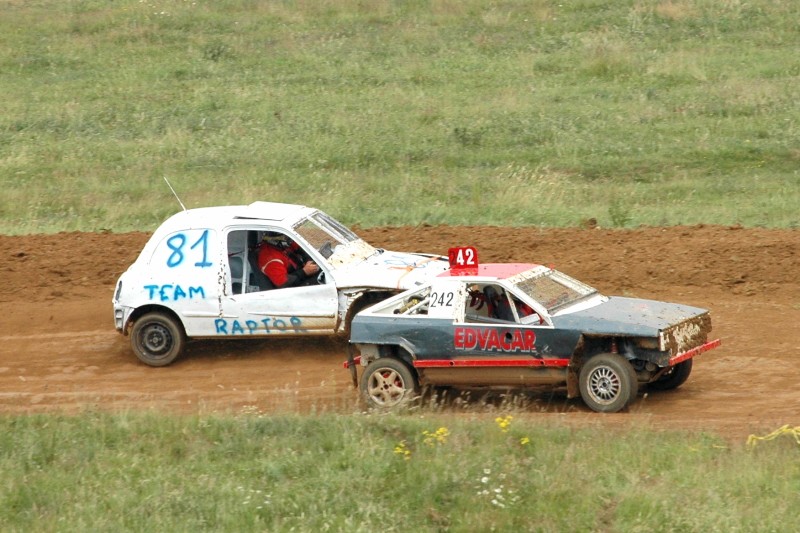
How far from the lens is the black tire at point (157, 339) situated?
13.9 m

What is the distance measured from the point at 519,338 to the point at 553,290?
0.79m

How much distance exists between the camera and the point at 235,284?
45.5 feet

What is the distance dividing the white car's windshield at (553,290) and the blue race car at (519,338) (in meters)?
0.01

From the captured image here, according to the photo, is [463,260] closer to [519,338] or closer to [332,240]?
[519,338]


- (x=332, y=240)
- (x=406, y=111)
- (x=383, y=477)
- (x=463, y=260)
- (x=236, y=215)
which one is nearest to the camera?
(x=383, y=477)

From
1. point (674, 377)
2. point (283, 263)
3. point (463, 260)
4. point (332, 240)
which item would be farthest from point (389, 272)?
point (674, 377)

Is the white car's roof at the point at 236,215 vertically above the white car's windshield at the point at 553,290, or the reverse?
the white car's roof at the point at 236,215

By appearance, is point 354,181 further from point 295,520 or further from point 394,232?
point 295,520

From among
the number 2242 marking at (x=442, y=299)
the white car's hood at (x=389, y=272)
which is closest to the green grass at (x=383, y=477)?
the number 2242 marking at (x=442, y=299)

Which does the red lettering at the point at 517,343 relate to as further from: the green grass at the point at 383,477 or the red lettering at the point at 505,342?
the green grass at the point at 383,477

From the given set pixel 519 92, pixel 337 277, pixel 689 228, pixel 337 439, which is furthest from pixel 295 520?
pixel 519 92

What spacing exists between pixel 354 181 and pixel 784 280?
8716 millimetres

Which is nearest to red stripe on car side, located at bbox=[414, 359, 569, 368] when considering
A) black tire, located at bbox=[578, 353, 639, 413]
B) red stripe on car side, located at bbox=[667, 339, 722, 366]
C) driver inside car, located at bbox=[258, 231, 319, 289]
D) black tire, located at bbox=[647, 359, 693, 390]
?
black tire, located at bbox=[578, 353, 639, 413]

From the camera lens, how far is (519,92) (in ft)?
87.9
